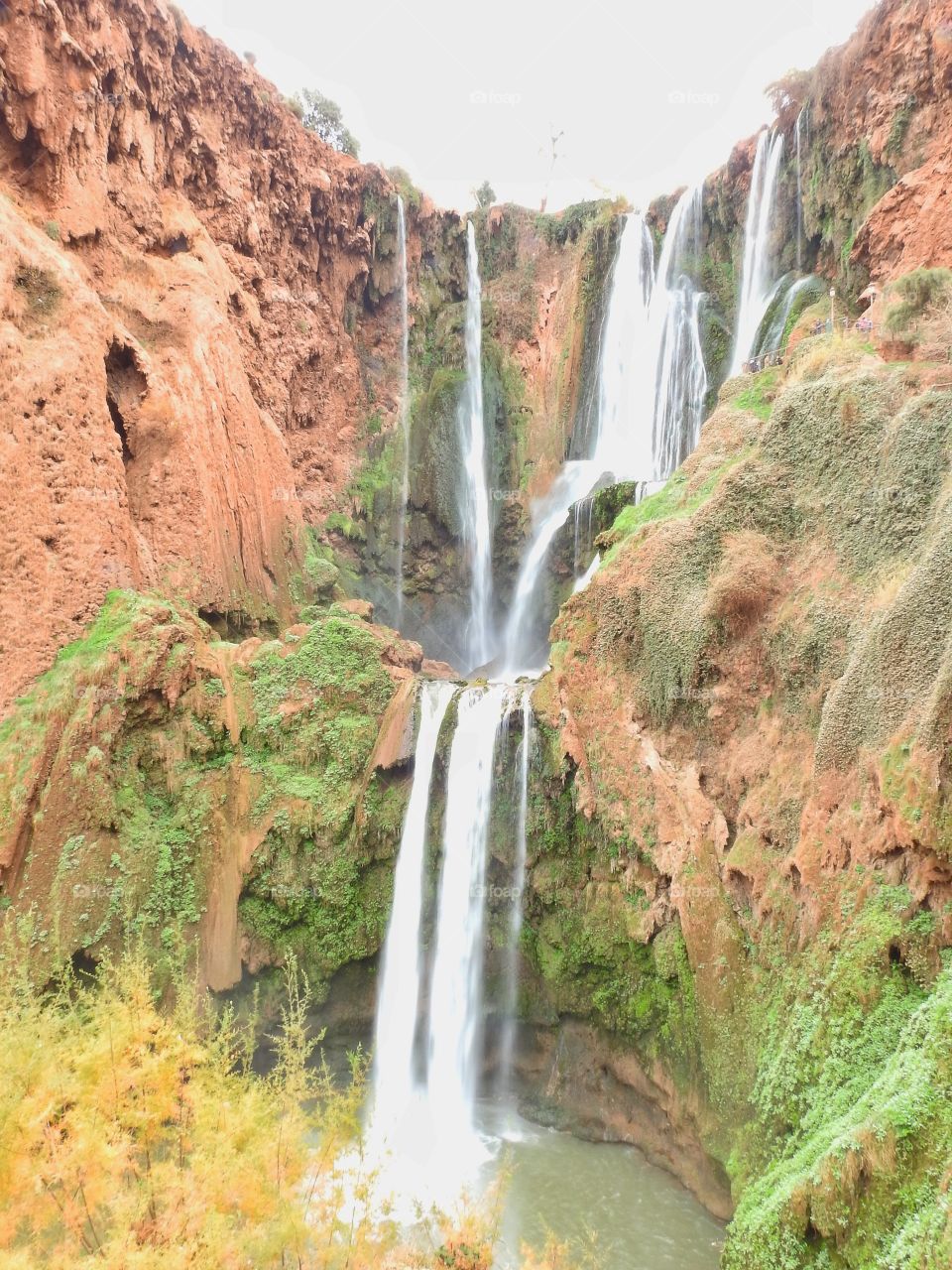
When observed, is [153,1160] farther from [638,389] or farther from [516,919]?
[638,389]

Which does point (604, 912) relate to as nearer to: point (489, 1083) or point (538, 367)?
point (489, 1083)

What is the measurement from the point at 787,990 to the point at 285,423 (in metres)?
20.4

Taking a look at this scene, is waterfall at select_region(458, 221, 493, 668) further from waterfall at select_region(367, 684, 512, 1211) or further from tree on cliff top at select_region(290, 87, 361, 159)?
waterfall at select_region(367, 684, 512, 1211)

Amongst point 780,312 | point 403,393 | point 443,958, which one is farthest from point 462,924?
point 403,393

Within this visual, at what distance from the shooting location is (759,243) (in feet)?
74.7

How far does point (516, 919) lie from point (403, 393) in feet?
65.9

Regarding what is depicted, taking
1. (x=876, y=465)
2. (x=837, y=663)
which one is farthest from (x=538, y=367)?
(x=837, y=663)

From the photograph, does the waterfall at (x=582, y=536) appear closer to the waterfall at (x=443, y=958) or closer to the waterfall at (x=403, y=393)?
the waterfall at (x=403, y=393)

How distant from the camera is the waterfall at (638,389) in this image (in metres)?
23.0

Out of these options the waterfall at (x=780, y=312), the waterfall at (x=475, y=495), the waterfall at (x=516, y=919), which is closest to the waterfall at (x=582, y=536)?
the waterfall at (x=475, y=495)

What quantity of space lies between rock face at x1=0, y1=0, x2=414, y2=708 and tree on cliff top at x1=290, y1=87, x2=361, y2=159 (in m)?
2.30

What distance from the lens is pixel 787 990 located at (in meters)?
8.72

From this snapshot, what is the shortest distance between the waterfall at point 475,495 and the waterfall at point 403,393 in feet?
6.58

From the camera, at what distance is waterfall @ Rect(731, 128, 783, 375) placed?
2209cm
